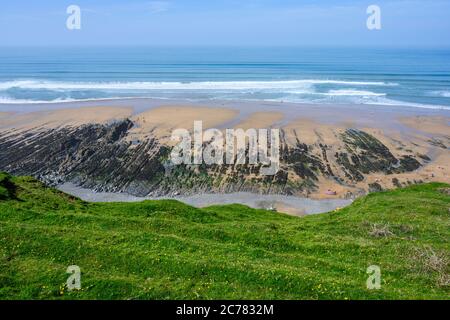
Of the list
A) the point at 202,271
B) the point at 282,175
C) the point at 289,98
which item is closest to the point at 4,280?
the point at 202,271

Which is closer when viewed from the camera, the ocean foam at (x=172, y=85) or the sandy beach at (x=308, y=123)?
the sandy beach at (x=308, y=123)

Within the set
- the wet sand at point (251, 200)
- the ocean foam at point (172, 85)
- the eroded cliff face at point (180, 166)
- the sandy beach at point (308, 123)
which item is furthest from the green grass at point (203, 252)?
the ocean foam at point (172, 85)

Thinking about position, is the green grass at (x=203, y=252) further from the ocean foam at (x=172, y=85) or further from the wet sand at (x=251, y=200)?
the ocean foam at (x=172, y=85)

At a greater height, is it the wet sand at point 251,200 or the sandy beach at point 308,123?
the sandy beach at point 308,123

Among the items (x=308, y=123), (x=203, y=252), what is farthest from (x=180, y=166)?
(x=203, y=252)

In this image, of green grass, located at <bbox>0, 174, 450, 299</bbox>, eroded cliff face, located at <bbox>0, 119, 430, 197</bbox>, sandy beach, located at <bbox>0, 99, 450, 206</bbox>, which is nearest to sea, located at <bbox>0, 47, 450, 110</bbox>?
sandy beach, located at <bbox>0, 99, 450, 206</bbox>

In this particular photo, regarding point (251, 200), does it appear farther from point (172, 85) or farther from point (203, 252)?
point (172, 85)
